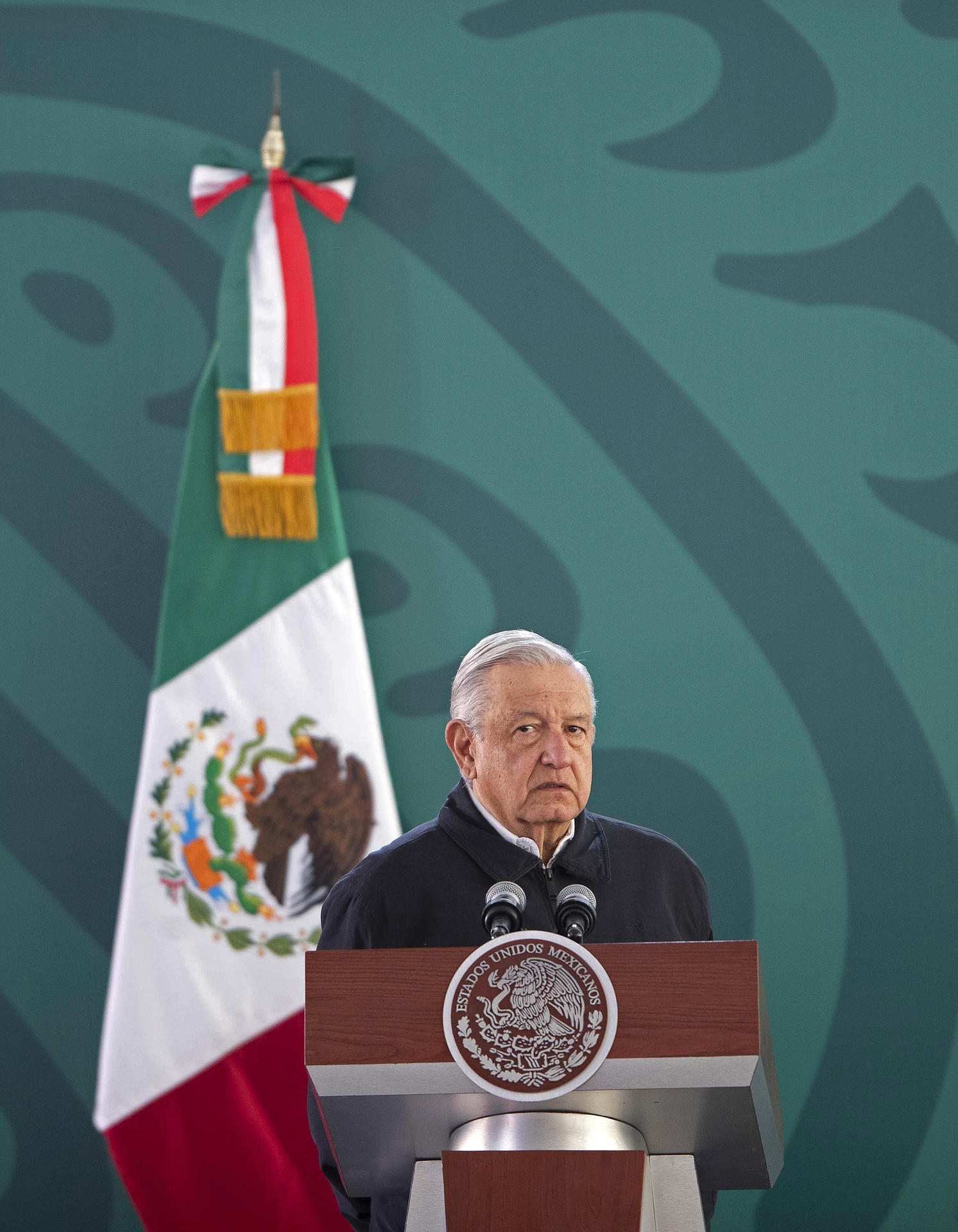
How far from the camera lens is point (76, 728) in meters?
3.33

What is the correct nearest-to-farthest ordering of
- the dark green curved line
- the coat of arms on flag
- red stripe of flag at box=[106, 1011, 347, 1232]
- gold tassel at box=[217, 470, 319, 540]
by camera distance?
1. red stripe of flag at box=[106, 1011, 347, 1232]
2. the coat of arms on flag
3. gold tassel at box=[217, 470, 319, 540]
4. the dark green curved line

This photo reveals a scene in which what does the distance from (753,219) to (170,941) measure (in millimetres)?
2330

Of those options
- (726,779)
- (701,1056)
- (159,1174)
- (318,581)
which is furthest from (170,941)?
(701,1056)

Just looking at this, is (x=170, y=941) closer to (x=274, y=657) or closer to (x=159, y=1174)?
(x=159, y=1174)

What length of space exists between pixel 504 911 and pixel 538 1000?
0.16m

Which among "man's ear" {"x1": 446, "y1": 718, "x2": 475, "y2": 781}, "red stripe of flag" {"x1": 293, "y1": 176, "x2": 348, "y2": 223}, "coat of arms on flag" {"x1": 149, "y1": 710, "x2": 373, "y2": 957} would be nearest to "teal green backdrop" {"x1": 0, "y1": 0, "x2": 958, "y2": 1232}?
"red stripe of flag" {"x1": 293, "y1": 176, "x2": 348, "y2": 223}

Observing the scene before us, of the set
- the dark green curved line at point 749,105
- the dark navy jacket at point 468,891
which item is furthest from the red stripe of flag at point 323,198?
the dark navy jacket at point 468,891

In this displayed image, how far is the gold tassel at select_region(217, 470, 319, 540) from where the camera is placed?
3.18 metres

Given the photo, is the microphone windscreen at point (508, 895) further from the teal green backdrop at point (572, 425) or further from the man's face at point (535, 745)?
the teal green backdrop at point (572, 425)

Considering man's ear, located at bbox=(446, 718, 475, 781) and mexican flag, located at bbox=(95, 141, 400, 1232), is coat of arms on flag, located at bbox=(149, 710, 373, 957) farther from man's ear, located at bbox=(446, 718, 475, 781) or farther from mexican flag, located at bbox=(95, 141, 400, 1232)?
man's ear, located at bbox=(446, 718, 475, 781)

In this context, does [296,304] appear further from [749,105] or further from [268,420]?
[749,105]

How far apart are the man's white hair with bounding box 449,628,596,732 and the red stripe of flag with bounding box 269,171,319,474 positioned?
1.36m

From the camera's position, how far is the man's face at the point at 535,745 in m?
1.87

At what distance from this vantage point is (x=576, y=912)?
1.46 meters
